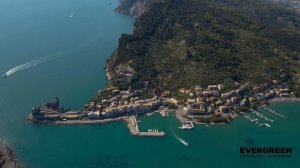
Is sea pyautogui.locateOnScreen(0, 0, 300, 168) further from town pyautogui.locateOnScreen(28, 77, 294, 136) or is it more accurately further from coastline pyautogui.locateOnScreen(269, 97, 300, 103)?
town pyautogui.locateOnScreen(28, 77, 294, 136)

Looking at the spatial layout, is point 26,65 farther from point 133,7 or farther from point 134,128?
point 133,7

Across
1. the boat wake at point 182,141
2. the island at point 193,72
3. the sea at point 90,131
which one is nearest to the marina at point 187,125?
the island at point 193,72

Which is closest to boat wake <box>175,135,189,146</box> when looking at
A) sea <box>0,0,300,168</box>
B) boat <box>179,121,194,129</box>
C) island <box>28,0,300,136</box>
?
sea <box>0,0,300,168</box>

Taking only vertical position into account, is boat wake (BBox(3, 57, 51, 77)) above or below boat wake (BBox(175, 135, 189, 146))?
above

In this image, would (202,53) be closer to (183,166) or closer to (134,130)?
(134,130)

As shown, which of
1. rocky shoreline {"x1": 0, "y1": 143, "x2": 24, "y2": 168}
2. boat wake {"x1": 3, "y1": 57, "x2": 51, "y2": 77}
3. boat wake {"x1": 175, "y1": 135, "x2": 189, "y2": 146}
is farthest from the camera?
boat wake {"x1": 3, "y1": 57, "x2": 51, "y2": 77}

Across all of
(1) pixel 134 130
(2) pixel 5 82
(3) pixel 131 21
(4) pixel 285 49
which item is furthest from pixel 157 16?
(1) pixel 134 130

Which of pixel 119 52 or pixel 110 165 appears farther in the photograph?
pixel 119 52

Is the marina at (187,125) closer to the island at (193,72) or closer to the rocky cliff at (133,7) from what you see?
the island at (193,72)
